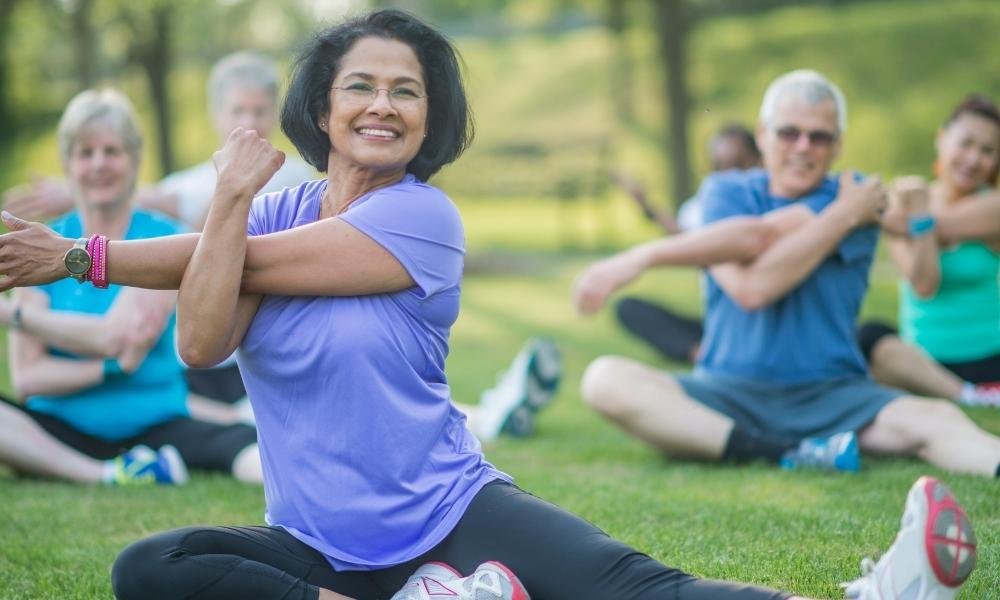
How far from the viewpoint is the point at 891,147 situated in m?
24.0

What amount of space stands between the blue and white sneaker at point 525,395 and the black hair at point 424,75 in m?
3.17

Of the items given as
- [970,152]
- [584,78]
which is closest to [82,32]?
[584,78]

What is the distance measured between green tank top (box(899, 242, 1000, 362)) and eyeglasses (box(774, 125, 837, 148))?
5.53 feet

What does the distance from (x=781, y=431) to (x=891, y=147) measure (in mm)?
20082

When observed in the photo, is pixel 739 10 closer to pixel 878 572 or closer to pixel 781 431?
pixel 781 431

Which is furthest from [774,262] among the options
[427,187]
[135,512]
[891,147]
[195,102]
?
[195,102]

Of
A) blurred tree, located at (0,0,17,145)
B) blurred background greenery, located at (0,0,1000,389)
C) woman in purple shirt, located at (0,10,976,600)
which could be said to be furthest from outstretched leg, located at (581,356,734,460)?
blurred tree, located at (0,0,17,145)

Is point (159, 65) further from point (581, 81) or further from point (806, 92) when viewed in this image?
point (806, 92)

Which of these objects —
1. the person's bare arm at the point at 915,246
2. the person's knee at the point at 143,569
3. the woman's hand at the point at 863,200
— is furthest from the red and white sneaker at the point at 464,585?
the person's bare arm at the point at 915,246

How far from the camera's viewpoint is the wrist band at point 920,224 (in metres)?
5.73

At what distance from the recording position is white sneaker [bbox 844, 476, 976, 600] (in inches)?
107

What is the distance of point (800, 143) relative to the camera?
5.32 metres

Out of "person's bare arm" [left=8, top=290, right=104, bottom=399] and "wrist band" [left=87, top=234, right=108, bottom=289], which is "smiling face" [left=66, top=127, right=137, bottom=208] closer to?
"person's bare arm" [left=8, top=290, right=104, bottom=399]

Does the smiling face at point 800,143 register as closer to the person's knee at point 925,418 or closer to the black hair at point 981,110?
the person's knee at point 925,418
